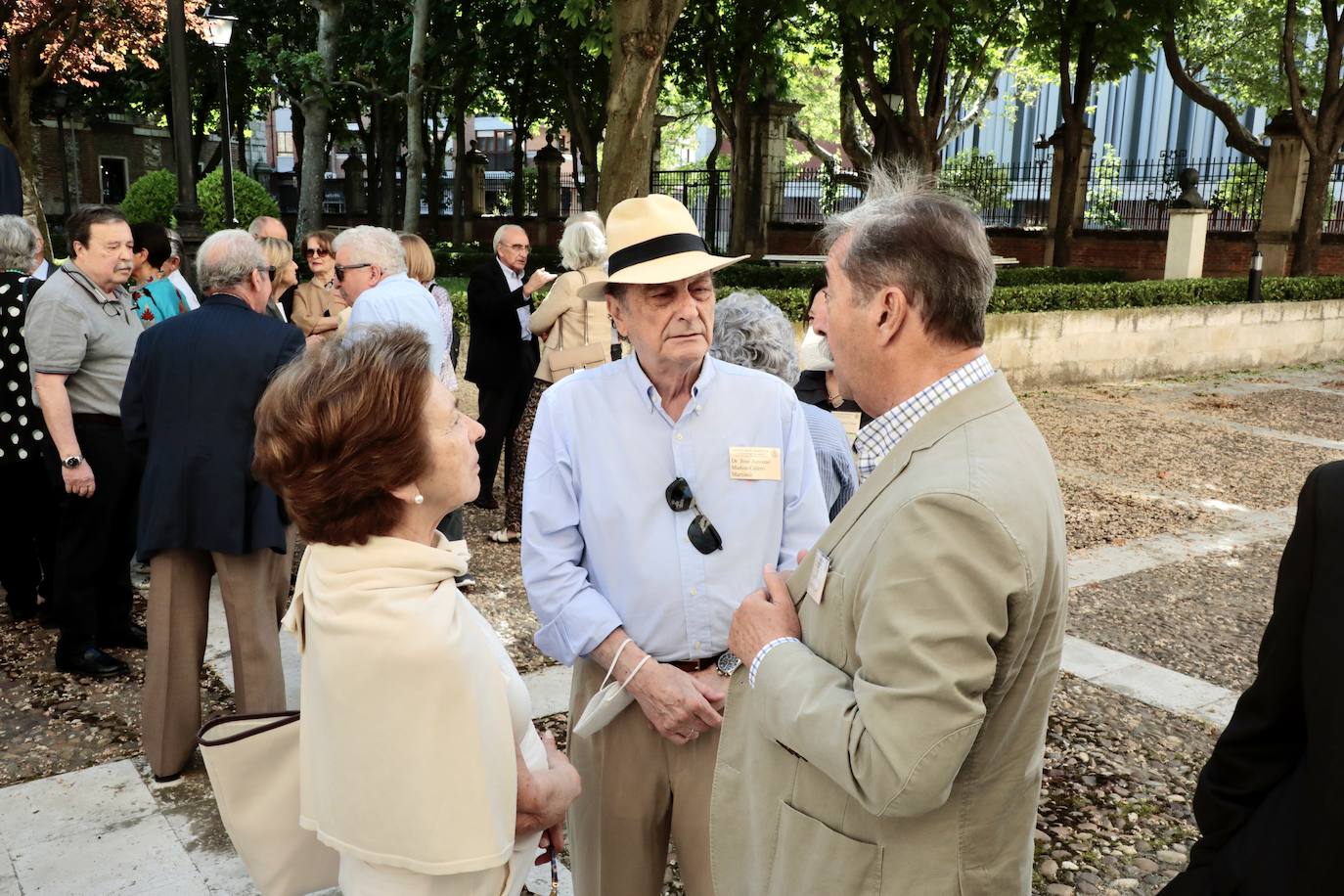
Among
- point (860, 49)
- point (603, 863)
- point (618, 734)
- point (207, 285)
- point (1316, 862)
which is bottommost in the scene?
point (603, 863)

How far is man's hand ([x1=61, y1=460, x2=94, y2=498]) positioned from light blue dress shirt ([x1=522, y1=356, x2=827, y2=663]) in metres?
3.15

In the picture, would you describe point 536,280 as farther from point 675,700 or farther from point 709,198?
point 709,198

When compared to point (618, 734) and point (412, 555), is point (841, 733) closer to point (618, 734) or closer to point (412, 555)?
point (412, 555)

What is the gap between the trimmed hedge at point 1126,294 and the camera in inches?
493

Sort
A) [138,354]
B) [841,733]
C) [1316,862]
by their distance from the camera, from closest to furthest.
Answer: [1316,862] → [841,733] → [138,354]

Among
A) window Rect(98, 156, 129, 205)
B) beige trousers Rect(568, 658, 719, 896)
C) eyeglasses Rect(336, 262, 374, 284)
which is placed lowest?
beige trousers Rect(568, 658, 719, 896)

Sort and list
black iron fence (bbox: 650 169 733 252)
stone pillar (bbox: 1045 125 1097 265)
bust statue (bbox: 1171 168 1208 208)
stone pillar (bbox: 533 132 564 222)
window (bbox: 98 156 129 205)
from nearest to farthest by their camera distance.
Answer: bust statue (bbox: 1171 168 1208 208) → stone pillar (bbox: 1045 125 1097 265) → black iron fence (bbox: 650 169 733 252) → stone pillar (bbox: 533 132 564 222) → window (bbox: 98 156 129 205)

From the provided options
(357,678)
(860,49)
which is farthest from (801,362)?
(860,49)

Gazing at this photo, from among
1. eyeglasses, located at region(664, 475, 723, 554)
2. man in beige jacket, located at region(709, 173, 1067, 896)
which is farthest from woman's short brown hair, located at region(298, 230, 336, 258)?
man in beige jacket, located at region(709, 173, 1067, 896)

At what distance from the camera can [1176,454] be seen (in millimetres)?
10266

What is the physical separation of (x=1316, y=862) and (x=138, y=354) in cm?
395

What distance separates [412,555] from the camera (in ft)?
6.23

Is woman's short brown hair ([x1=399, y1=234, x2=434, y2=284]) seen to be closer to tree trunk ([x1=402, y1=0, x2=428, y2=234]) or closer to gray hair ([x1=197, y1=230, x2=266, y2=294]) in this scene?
gray hair ([x1=197, y1=230, x2=266, y2=294])

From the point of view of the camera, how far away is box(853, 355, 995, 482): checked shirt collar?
174cm
